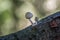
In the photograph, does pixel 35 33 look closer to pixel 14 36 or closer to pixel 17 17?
pixel 14 36

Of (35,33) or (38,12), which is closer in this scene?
(35,33)

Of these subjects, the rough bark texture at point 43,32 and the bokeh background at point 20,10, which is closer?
the rough bark texture at point 43,32

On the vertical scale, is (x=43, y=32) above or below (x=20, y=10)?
above

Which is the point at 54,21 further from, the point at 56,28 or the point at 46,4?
the point at 46,4

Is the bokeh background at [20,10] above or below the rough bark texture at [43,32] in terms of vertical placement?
below

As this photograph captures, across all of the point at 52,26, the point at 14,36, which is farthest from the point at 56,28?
the point at 14,36

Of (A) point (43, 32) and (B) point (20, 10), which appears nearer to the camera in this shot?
(A) point (43, 32)

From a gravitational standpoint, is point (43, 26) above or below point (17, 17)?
above

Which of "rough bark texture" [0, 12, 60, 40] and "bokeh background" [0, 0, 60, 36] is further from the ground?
"rough bark texture" [0, 12, 60, 40]
